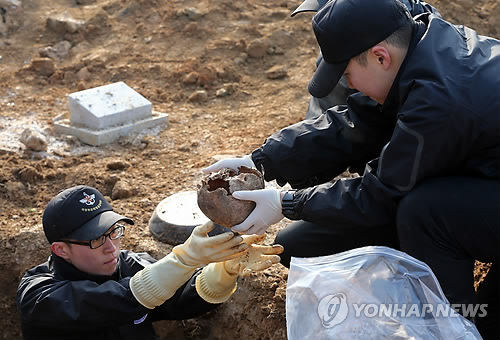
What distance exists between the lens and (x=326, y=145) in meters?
3.76

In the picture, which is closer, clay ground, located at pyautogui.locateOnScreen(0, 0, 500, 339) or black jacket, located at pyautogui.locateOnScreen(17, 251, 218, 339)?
black jacket, located at pyautogui.locateOnScreen(17, 251, 218, 339)

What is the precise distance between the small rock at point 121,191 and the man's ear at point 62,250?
1.61 metres

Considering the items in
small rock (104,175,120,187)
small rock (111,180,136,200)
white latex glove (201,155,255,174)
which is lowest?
small rock (104,175,120,187)

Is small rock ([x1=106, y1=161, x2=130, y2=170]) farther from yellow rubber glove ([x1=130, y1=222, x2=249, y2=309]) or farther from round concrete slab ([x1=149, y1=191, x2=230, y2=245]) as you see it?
yellow rubber glove ([x1=130, y1=222, x2=249, y2=309])

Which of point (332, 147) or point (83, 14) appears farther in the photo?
point (83, 14)

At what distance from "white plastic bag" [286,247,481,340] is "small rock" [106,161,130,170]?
105 inches

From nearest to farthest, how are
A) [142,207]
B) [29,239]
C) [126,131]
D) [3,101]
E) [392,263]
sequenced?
[392,263]
[29,239]
[142,207]
[126,131]
[3,101]

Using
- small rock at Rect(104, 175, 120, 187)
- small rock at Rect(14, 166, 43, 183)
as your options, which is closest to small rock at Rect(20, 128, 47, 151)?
small rock at Rect(14, 166, 43, 183)

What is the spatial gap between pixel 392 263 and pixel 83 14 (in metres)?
6.52

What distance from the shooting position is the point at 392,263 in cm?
287

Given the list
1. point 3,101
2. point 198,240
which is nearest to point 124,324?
point 198,240

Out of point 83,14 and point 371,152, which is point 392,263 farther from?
point 83,14

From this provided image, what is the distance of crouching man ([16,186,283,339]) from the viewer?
3.17 meters

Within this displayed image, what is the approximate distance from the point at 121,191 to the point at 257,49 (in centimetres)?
296
